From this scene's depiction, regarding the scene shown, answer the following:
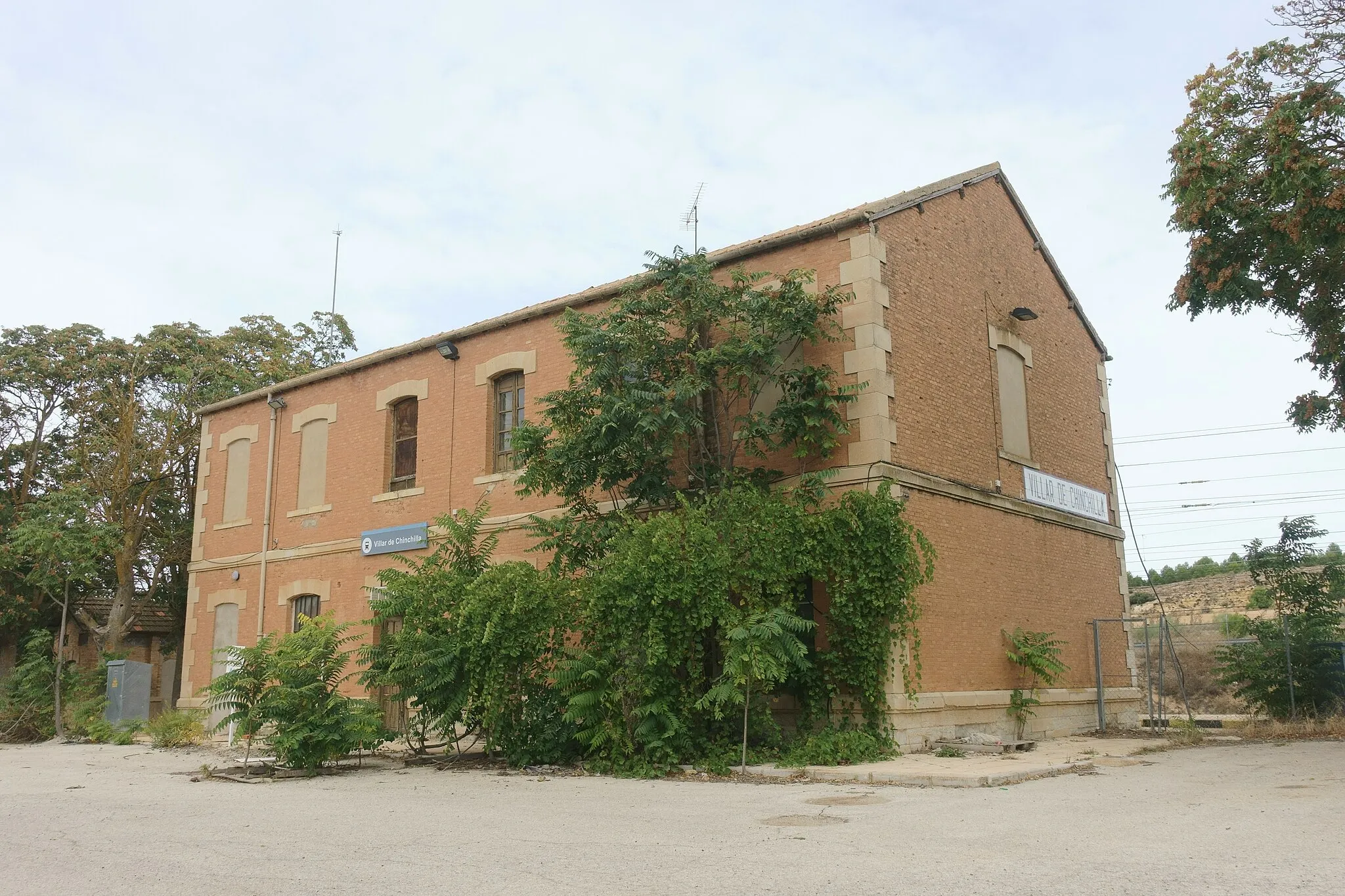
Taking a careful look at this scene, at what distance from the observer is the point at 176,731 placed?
17.8 m

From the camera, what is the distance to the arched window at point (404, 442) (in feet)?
63.4

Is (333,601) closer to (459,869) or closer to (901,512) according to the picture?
(901,512)

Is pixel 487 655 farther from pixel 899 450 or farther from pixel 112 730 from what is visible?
pixel 112 730

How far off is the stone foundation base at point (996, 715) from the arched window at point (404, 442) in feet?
33.3

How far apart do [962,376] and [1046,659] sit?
4.12 meters

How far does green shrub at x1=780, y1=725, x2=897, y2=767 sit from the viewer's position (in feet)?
38.1

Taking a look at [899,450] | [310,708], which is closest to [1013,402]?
[899,450]

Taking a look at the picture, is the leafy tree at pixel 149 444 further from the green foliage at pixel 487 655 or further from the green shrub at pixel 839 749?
the green shrub at pixel 839 749

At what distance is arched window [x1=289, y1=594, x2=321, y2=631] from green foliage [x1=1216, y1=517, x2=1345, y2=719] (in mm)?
15881

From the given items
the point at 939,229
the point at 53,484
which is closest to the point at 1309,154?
the point at 939,229

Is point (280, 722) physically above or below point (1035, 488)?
below

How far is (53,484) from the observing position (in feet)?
90.5

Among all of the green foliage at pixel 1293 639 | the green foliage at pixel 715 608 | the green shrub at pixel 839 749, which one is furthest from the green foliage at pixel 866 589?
the green foliage at pixel 1293 639

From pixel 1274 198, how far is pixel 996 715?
7335mm
